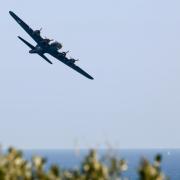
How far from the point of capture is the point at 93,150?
30219 millimetres

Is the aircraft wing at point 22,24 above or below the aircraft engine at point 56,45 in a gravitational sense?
above

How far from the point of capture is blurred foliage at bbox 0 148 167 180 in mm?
29003

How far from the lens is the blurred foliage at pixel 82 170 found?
29003mm

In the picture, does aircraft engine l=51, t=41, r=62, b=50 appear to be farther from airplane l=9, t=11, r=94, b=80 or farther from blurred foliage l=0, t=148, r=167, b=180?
blurred foliage l=0, t=148, r=167, b=180

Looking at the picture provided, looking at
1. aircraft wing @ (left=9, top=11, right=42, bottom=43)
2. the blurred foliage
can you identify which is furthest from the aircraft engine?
the blurred foliage

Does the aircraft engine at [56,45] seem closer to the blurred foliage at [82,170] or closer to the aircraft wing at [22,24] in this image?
the aircraft wing at [22,24]

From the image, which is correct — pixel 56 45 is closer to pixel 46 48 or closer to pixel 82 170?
pixel 46 48

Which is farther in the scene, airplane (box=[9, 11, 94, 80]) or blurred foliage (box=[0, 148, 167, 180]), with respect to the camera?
airplane (box=[9, 11, 94, 80])

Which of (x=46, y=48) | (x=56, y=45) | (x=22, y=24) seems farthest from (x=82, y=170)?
(x=22, y=24)

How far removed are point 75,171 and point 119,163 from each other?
1922mm

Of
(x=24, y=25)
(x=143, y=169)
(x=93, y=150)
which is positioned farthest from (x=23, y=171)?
(x=24, y=25)

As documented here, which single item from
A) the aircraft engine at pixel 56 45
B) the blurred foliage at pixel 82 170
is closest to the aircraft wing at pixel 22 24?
Result: the aircraft engine at pixel 56 45

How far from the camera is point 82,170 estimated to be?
30016mm

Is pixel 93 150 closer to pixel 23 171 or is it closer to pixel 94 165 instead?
pixel 94 165
